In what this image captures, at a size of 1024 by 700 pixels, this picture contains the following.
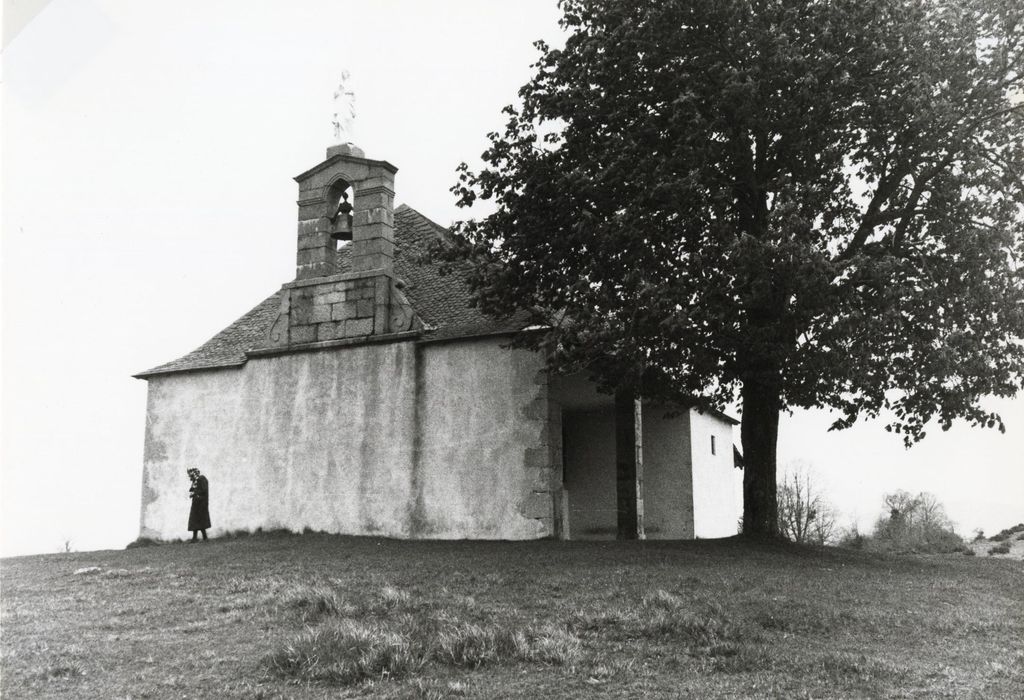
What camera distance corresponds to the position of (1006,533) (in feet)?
76.3

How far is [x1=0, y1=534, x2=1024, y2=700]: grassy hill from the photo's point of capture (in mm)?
6941

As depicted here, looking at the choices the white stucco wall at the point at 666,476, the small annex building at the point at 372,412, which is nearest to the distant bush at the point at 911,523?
the white stucco wall at the point at 666,476

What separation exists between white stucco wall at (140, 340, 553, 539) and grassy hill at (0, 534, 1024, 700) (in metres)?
3.07

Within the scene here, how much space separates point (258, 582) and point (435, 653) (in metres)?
4.28

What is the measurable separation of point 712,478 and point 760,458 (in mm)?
9850

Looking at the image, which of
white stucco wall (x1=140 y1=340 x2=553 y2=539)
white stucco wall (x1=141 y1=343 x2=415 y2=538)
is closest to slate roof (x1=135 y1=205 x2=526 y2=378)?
white stucco wall (x1=140 y1=340 x2=553 y2=539)

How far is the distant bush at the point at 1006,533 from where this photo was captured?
74.8 ft

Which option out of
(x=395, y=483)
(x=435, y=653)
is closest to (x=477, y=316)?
(x=395, y=483)

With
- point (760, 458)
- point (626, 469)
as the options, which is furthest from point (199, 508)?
point (760, 458)

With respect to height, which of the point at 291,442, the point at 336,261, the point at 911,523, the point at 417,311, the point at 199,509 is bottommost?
the point at 911,523

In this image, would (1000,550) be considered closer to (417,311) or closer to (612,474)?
(612,474)

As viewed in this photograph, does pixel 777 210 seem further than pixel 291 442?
No

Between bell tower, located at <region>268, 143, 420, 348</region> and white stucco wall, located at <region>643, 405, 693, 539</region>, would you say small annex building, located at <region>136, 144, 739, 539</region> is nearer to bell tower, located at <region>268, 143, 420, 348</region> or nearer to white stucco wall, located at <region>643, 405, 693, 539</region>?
bell tower, located at <region>268, 143, 420, 348</region>

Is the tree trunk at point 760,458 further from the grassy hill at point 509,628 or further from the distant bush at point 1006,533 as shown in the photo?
the distant bush at point 1006,533
